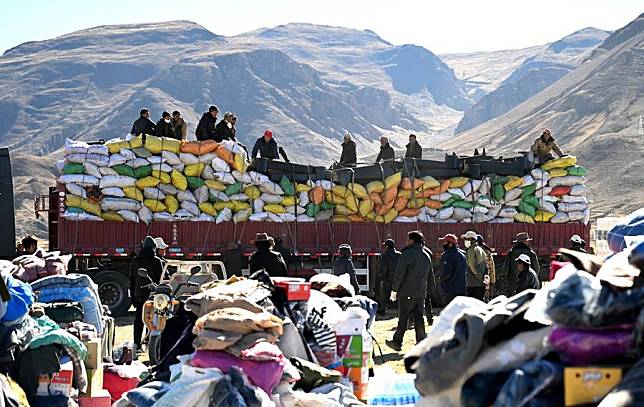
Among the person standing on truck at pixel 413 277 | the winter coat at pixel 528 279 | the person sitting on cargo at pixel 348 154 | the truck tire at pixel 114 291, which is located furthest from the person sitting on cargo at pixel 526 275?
the person sitting on cargo at pixel 348 154

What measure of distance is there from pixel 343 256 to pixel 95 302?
847 cm

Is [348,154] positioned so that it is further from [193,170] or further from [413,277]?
[413,277]

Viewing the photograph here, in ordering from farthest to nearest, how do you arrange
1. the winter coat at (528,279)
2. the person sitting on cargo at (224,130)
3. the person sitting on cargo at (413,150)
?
the person sitting on cargo at (413,150)
the person sitting on cargo at (224,130)
the winter coat at (528,279)

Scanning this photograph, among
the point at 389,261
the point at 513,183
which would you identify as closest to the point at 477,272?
the point at 389,261

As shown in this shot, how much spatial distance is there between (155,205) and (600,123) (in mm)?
78696

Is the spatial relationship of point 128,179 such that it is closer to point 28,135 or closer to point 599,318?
point 599,318

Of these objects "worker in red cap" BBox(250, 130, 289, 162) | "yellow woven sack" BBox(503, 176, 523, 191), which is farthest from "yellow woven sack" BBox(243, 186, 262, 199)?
"yellow woven sack" BBox(503, 176, 523, 191)

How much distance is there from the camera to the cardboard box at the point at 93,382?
7.73m

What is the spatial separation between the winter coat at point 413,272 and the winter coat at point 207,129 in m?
7.95

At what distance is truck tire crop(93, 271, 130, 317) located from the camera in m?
19.1

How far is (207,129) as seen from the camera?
2106 cm

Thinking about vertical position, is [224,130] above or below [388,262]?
above

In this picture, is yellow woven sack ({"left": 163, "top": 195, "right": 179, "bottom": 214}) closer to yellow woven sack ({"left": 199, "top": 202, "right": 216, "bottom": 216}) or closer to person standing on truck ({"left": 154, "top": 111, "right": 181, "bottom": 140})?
yellow woven sack ({"left": 199, "top": 202, "right": 216, "bottom": 216})

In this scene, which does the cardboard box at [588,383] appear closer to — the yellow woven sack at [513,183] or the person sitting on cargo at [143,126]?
the person sitting on cargo at [143,126]
